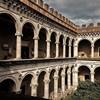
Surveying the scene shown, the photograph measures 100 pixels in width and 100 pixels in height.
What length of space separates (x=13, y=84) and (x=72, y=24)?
15396mm

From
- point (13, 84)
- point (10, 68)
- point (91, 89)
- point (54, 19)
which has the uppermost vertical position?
point (54, 19)

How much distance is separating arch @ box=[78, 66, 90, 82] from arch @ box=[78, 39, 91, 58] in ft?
6.89

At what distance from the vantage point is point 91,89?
52.5 ft

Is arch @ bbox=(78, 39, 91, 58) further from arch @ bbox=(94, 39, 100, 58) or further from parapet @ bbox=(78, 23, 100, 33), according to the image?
parapet @ bbox=(78, 23, 100, 33)

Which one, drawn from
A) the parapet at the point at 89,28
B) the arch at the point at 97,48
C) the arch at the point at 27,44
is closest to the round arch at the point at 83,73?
the arch at the point at 97,48

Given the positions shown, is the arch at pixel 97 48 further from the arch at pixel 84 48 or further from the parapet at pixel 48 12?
the parapet at pixel 48 12

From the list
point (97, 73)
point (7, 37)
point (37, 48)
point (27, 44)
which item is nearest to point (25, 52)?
point (27, 44)

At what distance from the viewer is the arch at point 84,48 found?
85.9ft

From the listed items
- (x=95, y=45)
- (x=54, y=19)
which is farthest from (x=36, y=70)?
(x=95, y=45)

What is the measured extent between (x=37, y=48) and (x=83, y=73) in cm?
1450

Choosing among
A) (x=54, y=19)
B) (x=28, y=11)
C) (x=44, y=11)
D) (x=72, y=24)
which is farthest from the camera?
(x=72, y=24)

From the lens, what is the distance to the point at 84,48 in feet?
87.1

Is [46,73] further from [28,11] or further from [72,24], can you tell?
[72,24]

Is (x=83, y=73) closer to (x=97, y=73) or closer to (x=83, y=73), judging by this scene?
(x=83, y=73)
